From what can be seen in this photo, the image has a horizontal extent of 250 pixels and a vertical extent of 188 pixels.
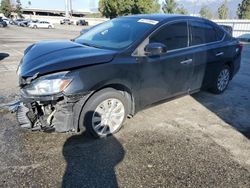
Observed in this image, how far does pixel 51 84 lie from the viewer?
3.36 metres

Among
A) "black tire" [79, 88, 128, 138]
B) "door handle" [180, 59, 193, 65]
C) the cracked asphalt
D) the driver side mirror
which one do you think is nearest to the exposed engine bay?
"black tire" [79, 88, 128, 138]

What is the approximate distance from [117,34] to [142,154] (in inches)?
81.5

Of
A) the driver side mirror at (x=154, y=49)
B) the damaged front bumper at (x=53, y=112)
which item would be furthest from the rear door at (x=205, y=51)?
the damaged front bumper at (x=53, y=112)

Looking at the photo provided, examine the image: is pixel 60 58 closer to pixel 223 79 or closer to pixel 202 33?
pixel 202 33

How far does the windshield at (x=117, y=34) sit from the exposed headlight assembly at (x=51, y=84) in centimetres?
111

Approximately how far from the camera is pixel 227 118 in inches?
193

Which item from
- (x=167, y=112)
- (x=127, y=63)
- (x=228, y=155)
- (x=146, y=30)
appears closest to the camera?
(x=228, y=155)

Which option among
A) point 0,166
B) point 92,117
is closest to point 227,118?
point 92,117

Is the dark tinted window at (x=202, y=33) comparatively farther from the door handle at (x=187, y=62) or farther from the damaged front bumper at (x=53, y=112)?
the damaged front bumper at (x=53, y=112)

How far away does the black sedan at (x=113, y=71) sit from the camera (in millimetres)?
3441

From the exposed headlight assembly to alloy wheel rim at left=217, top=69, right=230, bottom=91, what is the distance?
3.82 meters

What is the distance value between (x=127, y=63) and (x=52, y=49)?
1196 millimetres

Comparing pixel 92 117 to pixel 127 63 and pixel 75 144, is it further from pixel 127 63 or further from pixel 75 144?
pixel 127 63

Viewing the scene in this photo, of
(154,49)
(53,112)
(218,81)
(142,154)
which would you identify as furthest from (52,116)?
(218,81)
